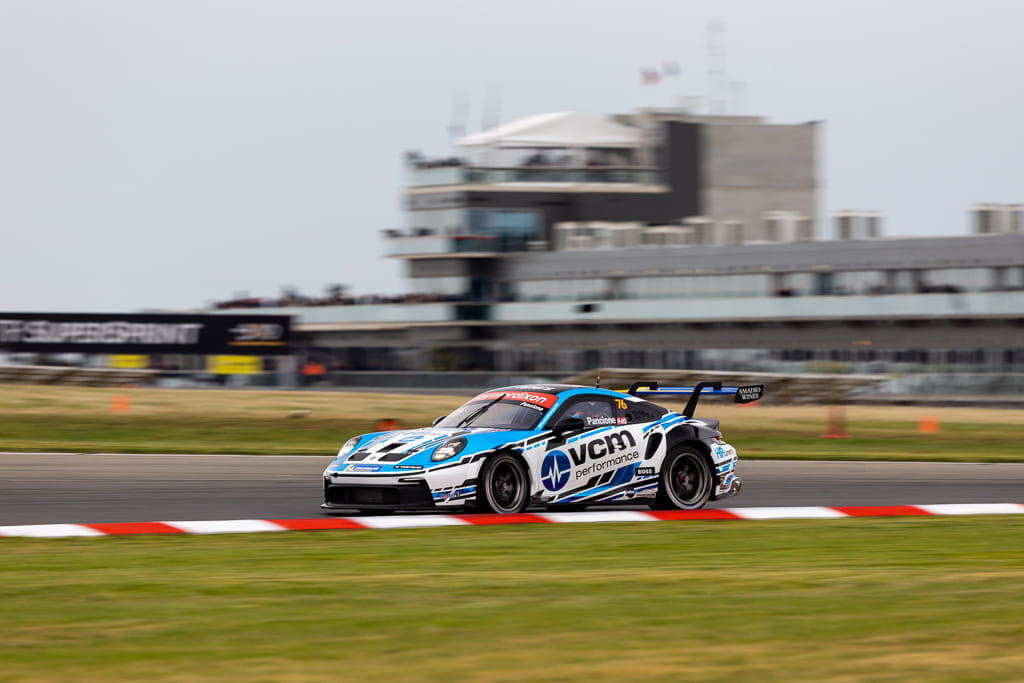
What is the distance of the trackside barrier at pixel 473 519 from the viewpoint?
12414 millimetres

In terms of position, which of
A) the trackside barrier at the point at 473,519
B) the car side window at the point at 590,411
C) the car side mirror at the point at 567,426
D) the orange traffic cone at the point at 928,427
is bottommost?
the orange traffic cone at the point at 928,427

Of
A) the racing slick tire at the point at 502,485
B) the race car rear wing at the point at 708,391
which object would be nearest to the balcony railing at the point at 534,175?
the race car rear wing at the point at 708,391

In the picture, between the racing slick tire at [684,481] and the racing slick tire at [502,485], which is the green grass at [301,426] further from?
the racing slick tire at [502,485]

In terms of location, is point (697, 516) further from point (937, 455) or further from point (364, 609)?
point (937, 455)

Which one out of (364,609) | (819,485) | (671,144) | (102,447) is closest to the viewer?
(364,609)

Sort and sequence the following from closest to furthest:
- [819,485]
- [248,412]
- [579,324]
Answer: [819,485], [248,412], [579,324]

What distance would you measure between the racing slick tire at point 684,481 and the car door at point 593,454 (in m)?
0.40

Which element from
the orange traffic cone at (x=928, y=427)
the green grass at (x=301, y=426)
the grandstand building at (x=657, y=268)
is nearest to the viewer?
the green grass at (x=301, y=426)

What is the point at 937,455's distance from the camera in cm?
2677

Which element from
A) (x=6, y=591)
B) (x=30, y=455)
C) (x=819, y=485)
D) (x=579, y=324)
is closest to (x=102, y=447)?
(x=30, y=455)

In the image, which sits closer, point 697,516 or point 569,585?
point 569,585

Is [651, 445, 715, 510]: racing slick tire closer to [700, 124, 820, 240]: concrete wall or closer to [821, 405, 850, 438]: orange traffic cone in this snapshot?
[821, 405, 850, 438]: orange traffic cone

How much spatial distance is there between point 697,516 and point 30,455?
12.4 metres

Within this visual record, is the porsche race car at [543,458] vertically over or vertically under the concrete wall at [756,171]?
under
